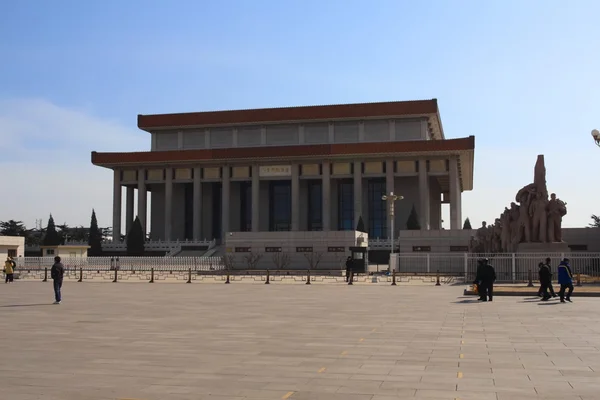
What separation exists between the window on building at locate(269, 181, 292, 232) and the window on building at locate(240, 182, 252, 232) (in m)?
Answer: 3.11

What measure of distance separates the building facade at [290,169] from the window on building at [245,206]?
14cm

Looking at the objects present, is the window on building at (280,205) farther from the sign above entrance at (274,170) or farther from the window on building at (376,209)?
the window on building at (376,209)

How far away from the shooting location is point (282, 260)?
50031 mm

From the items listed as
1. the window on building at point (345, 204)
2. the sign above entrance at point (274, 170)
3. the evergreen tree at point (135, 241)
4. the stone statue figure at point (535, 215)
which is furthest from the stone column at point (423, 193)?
the stone statue figure at point (535, 215)

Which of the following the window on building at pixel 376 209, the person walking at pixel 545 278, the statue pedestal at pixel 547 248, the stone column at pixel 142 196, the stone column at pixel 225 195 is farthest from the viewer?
the stone column at pixel 142 196

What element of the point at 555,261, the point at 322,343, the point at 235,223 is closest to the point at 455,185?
the point at 235,223

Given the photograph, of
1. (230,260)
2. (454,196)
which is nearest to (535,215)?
(230,260)

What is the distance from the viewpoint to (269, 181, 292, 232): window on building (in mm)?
83188

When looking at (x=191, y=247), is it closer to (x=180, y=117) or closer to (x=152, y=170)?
(x=152, y=170)

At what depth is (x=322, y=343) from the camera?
37.8 ft

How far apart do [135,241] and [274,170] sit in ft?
57.8

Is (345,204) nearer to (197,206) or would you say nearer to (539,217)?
(197,206)

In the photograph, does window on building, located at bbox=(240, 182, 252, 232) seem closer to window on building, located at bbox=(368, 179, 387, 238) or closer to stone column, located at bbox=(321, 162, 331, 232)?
stone column, located at bbox=(321, 162, 331, 232)

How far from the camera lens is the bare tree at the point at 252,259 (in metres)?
50.3
